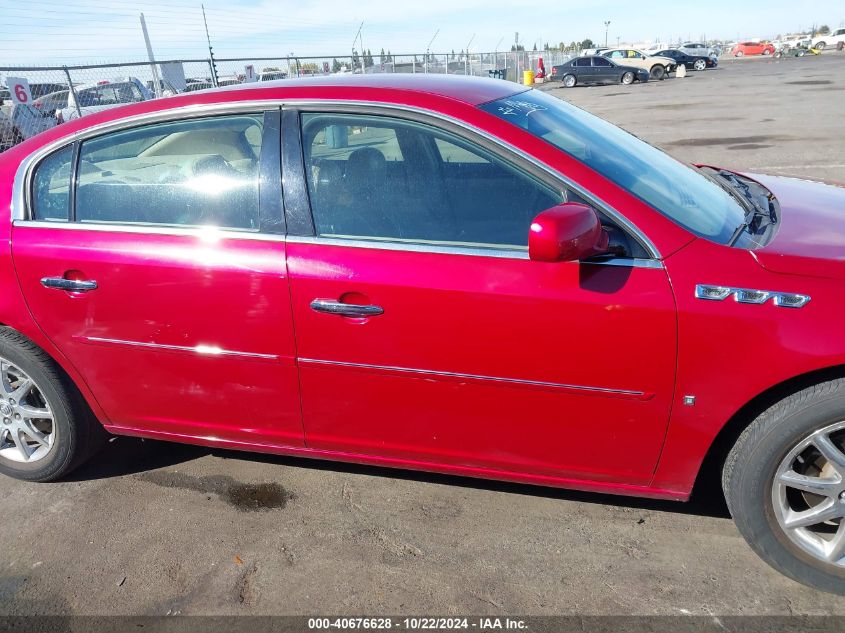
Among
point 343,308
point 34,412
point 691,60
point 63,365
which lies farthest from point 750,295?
point 691,60

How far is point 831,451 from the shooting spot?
220cm

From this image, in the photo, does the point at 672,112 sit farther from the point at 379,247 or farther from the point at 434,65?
the point at 379,247

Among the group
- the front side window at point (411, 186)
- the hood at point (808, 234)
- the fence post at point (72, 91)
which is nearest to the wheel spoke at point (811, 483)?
the hood at point (808, 234)

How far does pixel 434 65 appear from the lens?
2464 centimetres

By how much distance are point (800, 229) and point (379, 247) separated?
1.52 meters

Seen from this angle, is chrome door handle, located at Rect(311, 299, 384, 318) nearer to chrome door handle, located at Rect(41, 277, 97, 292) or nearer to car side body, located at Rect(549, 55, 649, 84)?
chrome door handle, located at Rect(41, 277, 97, 292)

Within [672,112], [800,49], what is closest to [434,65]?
[672,112]

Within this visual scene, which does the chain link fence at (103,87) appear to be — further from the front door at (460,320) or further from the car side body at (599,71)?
the car side body at (599,71)

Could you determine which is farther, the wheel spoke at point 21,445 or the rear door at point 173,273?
the wheel spoke at point 21,445

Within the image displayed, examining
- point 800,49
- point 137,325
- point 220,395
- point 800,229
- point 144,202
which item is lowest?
point 800,49

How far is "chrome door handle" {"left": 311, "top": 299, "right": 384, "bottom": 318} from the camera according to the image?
8.00ft

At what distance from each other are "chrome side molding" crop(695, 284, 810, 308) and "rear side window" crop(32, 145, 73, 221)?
2.51m

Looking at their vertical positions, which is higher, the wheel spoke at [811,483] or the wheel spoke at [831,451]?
the wheel spoke at [831,451]

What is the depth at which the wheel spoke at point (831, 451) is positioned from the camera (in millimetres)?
2189
